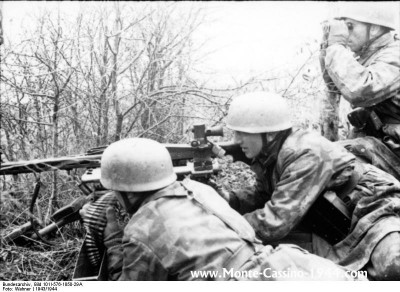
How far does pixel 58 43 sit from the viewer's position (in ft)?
15.1

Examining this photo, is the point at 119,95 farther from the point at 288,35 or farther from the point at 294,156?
the point at 288,35

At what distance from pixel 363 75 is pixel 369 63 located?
389 millimetres

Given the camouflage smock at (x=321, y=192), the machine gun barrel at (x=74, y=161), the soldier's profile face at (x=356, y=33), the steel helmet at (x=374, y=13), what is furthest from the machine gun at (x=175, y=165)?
the steel helmet at (x=374, y=13)

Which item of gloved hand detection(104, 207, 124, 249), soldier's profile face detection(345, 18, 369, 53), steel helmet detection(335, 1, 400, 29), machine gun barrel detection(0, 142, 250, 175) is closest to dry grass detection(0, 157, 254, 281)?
machine gun barrel detection(0, 142, 250, 175)

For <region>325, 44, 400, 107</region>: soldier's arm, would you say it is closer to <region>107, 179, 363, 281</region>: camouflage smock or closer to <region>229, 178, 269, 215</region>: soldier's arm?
<region>229, 178, 269, 215</region>: soldier's arm

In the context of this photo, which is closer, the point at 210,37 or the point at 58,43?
the point at 58,43

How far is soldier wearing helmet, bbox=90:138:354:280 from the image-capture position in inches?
105

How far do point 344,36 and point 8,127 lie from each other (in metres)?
3.80

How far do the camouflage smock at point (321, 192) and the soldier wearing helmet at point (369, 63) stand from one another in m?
1.08

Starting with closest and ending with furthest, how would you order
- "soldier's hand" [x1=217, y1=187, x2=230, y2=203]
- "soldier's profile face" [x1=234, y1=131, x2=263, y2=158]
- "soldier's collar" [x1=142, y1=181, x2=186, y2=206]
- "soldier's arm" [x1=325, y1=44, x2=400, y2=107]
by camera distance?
"soldier's collar" [x1=142, y1=181, x2=186, y2=206] → "soldier's profile face" [x1=234, y1=131, x2=263, y2=158] → "soldier's hand" [x1=217, y1=187, x2=230, y2=203] → "soldier's arm" [x1=325, y1=44, x2=400, y2=107]

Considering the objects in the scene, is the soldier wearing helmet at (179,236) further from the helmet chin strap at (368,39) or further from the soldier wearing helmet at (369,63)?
the helmet chin strap at (368,39)

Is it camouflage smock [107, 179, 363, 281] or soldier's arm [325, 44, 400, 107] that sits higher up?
soldier's arm [325, 44, 400, 107]

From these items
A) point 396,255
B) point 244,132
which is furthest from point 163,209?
point 396,255

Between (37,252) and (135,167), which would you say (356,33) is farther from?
(37,252)
